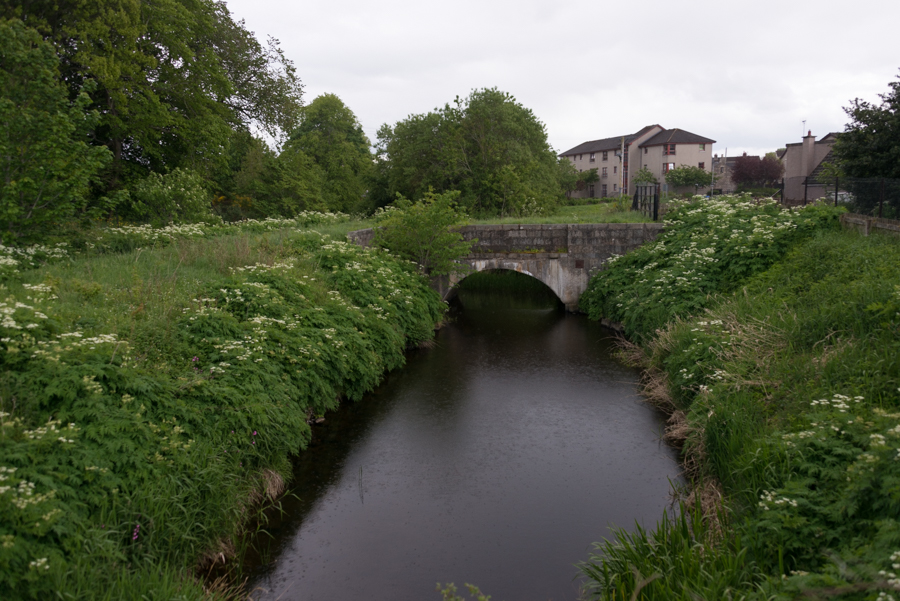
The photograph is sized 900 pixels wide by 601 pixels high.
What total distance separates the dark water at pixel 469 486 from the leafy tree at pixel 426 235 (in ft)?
13.1

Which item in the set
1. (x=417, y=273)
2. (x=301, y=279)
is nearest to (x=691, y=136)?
(x=417, y=273)

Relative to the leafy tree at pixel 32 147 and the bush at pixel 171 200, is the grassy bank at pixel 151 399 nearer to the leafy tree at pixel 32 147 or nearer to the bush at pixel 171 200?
the leafy tree at pixel 32 147

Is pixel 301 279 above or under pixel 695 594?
above

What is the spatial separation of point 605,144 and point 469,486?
5425cm

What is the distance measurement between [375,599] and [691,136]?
5119 cm

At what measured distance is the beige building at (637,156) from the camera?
49.2 metres

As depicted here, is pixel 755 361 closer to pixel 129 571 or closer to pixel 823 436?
pixel 823 436

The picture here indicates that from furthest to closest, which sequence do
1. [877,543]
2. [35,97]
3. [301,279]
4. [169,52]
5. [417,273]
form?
[169,52] → [417,273] → [301,279] → [35,97] → [877,543]

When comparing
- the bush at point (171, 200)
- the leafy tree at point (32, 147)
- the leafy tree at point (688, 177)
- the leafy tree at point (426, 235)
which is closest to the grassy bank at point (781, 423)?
the leafy tree at point (426, 235)

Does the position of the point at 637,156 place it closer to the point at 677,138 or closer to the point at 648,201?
the point at 677,138

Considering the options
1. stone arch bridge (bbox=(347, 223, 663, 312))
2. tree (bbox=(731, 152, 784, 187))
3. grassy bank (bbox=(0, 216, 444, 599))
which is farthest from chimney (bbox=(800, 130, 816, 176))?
grassy bank (bbox=(0, 216, 444, 599))

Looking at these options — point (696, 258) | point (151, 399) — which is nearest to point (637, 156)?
point (696, 258)

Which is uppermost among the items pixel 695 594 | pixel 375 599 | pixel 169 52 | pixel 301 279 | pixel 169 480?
pixel 169 52

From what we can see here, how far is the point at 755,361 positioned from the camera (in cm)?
731
